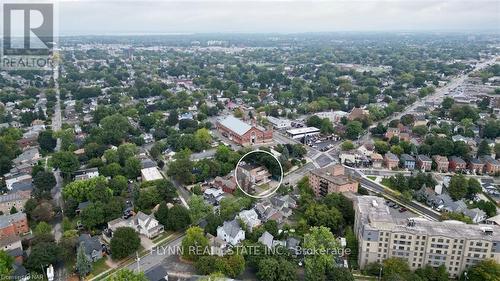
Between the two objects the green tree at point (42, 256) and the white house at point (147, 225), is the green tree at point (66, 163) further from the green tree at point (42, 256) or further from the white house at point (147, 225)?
the green tree at point (42, 256)

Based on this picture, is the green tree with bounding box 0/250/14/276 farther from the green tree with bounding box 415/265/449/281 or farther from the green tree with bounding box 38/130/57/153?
the green tree with bounding box 415/265/449/281

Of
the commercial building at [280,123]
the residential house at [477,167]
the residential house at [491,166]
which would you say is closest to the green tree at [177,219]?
the commercial building at [280,123]

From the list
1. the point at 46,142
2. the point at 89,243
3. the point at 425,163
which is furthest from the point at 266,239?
the point at 46,142

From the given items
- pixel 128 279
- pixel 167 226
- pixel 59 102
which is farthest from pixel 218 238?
pixel 59 102

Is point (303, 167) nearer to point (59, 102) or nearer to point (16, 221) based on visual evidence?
point (16, 221)

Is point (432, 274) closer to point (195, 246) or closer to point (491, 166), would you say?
point (195, 246)

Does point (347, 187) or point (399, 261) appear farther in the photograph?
point (347, 187)

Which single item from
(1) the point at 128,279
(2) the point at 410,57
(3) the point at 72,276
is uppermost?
(2) the point at 410,57

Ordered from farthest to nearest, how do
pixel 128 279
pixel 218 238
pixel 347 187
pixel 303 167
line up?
pixel 303 167 < pixel 347 187 < pixel 218 238 < pixel 128 279
